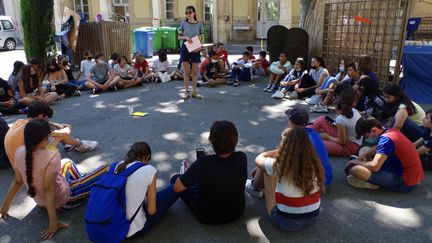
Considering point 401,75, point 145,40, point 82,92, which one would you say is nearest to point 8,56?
point 145,40

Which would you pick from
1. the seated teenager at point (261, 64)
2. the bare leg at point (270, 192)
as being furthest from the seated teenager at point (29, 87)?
the seated teenager at point (261, 64)

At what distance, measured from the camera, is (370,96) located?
5344 mm

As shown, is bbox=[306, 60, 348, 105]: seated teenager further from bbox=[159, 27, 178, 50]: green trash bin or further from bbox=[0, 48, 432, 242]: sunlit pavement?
bbox=[159, 27, 178, 50]: green trash bin

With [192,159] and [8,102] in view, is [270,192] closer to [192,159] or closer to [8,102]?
[192,159]

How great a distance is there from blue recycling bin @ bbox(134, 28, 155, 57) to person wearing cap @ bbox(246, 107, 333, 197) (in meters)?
12.5

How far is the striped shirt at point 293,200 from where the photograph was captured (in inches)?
107

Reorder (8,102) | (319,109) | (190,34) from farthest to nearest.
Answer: (190,34) < (319,109) < (8,102)

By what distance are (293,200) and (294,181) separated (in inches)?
7.0

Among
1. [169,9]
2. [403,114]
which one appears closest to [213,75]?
[403,114]

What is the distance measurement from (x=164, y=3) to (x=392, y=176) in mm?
20303

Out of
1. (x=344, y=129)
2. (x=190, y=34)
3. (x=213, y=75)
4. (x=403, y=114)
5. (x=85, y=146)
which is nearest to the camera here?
(x=344, y=129)

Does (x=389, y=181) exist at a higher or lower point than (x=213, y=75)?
lower

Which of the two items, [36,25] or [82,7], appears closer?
[36,25]

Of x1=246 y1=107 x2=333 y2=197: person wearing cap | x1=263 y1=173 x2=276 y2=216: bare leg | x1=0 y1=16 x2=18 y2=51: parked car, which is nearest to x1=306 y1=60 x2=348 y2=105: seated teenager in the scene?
x1=246 y1=107 x2=333 y2=197: person wearing cap
